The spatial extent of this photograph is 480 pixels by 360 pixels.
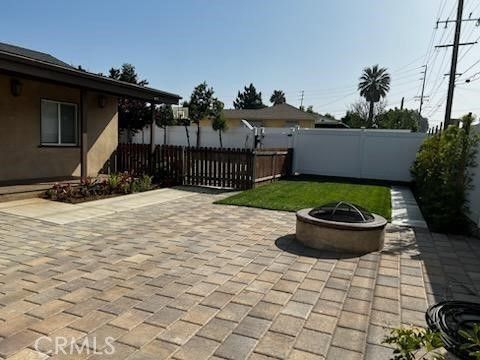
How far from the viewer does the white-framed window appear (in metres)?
10.1

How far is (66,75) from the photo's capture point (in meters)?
8.23

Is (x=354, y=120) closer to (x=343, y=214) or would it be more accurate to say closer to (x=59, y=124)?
(x=59, y=124)

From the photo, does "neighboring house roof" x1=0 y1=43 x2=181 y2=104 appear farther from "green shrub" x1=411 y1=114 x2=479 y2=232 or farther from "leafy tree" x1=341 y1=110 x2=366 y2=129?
"leafy tree" x1=341 y1=110 x2=366 y2=129

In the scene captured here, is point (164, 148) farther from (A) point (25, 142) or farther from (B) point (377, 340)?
(B) point (377, 340)

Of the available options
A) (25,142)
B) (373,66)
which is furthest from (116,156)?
(373,66)

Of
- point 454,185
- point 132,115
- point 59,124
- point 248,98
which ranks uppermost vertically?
point 248,98

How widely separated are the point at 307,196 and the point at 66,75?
6423 millimetres

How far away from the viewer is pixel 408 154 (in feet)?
46.9

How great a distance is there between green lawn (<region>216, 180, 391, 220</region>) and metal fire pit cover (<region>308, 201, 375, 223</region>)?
8.05 ft

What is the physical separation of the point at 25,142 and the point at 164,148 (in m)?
3.78

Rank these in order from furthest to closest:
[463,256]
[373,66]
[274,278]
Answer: [373,66] → [463,256] → [274,278]

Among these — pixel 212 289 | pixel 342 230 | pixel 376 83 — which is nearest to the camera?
pixel 212 289

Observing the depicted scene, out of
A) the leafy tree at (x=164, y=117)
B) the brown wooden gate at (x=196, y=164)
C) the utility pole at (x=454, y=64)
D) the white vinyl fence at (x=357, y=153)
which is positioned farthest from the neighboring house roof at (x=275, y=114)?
the brown wooden gate at (x=196, y=164)

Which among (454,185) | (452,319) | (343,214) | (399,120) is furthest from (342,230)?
(399,120)
